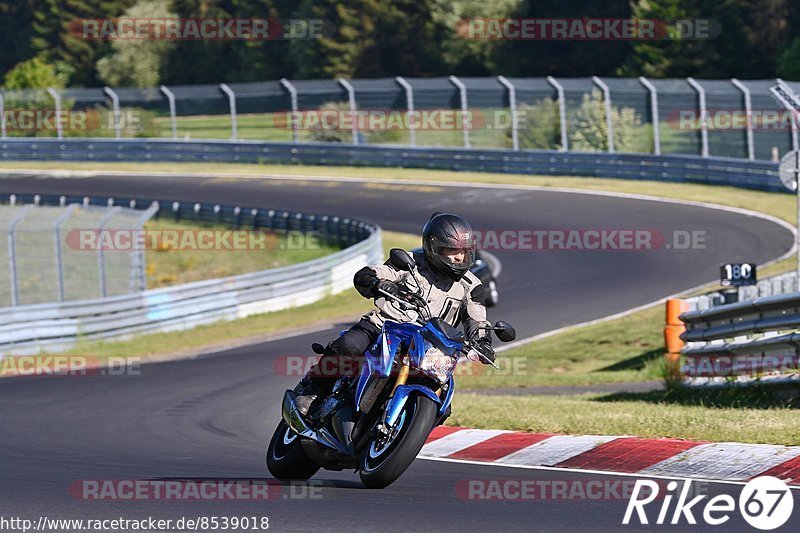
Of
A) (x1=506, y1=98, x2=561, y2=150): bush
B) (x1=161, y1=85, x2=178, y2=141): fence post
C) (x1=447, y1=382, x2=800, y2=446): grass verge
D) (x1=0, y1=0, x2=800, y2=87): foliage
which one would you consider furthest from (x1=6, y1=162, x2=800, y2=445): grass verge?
(x1=0, y1=0, x2=800, y2=87): foliage

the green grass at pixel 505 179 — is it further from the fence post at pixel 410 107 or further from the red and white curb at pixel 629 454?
the red and white curb at pixel 629 454

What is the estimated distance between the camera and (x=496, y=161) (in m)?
44.0

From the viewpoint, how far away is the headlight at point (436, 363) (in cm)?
761

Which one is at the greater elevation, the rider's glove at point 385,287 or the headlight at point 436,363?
the rider's glove at point 385,287

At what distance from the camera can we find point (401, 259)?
7.78m

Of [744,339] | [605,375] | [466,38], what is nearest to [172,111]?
[466,38]

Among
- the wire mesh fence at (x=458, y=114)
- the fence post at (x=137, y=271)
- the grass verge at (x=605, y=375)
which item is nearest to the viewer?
the grass verge at (x=605, y=375)

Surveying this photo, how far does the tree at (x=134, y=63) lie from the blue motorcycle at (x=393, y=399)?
75.9 meters

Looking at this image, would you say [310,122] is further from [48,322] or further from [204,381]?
[204,381]

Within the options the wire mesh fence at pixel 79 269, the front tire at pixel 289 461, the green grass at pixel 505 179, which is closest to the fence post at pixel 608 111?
the green grass at pixel 505 179

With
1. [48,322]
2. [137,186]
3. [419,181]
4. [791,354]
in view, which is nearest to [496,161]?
[419,181]

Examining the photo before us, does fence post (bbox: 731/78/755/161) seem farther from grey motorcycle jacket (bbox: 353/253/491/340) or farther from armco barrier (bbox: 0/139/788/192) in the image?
grey motorcycle jacket (bbox: 353/253/491/340)
